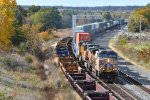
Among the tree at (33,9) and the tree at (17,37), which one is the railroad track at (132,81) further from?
the tree at (33,9)

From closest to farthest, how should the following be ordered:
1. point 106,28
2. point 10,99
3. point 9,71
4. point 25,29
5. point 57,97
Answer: point 10,99 < point 57,97 < point 9,71 < point 25,29 < point 106,28

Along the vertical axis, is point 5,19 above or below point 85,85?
above

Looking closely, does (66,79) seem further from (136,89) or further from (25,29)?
(25,29)

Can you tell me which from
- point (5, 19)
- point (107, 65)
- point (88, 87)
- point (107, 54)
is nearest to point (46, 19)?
point (5, 19)

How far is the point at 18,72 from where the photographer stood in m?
43.2

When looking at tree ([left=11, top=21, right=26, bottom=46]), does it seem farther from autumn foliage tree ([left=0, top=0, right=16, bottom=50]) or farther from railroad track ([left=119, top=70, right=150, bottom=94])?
railroad track ([left=119, top=70, right=150, bottom=94])

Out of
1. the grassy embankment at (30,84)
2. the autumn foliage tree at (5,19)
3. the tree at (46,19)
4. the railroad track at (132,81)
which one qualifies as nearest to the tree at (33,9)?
the tree at (46,19)

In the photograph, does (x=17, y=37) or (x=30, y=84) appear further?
(x=17, y=37)

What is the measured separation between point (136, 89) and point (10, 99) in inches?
490

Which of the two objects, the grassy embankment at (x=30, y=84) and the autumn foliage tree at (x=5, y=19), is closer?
the grassy embankment at (x=30, y=84)

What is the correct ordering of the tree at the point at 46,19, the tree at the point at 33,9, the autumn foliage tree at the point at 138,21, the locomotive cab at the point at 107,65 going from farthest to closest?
1. the tree at the point at 33,9
2. the tree at the point at 46,19
3. the autumn foliage tree at the point at 138,21
4. the locomotive cab at the point at 107,65

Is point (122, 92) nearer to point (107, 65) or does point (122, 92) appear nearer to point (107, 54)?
point (107, 65)

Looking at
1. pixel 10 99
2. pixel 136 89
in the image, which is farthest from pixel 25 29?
pixel 10 99

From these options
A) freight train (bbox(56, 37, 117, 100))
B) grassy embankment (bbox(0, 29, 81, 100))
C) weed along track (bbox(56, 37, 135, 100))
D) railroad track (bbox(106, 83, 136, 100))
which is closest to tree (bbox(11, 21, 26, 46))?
grassy embankment (bbox(0, 29, 81, 100))
